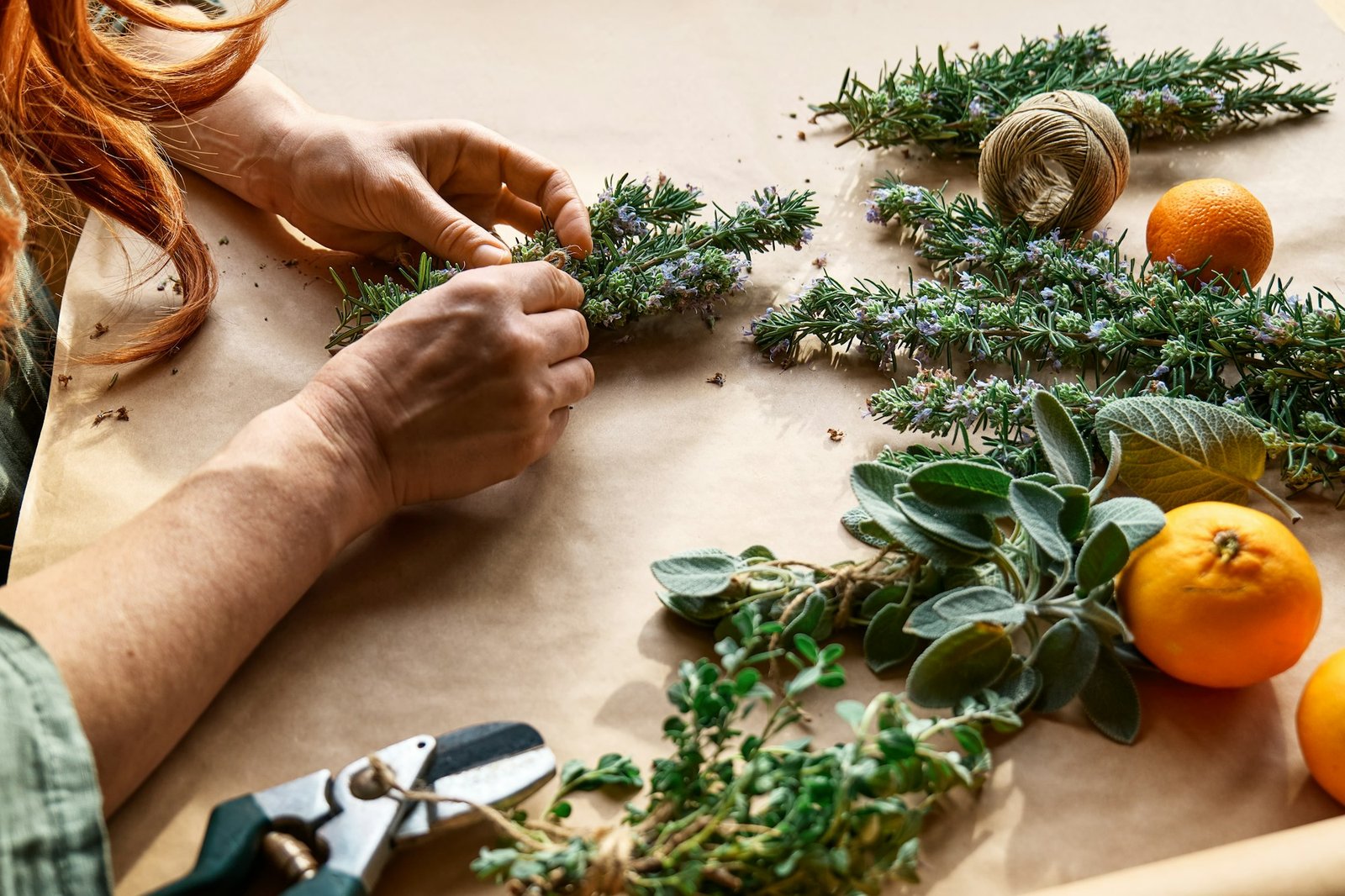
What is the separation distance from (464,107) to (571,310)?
0.65 m

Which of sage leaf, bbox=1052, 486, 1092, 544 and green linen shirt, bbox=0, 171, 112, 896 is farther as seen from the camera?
sage leaf, bbox=1052, 486, 1092, 544

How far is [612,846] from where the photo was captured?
65cm

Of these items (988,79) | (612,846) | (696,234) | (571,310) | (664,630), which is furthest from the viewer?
(988,79)

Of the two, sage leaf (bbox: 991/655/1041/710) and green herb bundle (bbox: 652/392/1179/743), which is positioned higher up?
green herb bundle (bbox: 652/392/1179/743)

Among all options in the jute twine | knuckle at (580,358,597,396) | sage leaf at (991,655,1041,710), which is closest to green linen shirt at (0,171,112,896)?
the jute twine

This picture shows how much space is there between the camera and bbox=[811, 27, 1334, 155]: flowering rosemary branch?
144cm

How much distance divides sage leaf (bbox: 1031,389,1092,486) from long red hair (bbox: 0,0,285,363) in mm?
893

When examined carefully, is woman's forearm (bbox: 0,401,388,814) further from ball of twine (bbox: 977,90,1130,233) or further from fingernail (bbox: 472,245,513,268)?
ball of twine (bbox: 977,90,1130,233)

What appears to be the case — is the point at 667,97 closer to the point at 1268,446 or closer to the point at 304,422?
the point at 304,422

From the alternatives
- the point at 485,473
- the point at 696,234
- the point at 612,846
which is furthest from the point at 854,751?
the point at 696,234

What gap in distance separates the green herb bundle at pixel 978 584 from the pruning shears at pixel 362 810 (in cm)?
21

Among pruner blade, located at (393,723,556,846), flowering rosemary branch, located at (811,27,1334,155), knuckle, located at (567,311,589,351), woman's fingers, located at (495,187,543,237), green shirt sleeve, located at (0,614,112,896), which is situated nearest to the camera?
green shirt sleeve, located at (0,614,112,896)

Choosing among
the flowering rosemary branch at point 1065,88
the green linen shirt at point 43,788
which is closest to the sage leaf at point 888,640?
the green linen shirt at point 43,788

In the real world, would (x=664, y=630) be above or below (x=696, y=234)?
below
